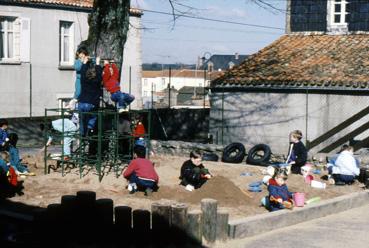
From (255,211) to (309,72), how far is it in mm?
14196

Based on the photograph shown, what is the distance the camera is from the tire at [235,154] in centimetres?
1914

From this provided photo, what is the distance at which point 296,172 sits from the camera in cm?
1556

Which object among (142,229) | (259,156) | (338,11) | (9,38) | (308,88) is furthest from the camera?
(338,11)

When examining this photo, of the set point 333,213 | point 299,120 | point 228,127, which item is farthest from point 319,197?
point 228,127

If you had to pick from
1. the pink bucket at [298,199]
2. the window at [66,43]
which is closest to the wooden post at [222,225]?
the pink bucket at [298,199]

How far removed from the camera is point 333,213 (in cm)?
1234

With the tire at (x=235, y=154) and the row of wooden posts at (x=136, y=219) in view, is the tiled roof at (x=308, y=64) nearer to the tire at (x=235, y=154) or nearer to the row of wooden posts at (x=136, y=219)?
the tire at (x=235, y=154)

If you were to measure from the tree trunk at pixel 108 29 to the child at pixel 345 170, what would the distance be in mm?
5448

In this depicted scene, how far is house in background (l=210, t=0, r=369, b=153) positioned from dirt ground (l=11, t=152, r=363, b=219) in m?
7.90

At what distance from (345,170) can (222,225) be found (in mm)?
5573

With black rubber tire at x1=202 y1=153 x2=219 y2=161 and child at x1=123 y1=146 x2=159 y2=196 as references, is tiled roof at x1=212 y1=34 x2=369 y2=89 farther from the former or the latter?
child at x1=123 y1=146 x2=159 y2=196

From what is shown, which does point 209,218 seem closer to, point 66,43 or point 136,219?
point 136,219

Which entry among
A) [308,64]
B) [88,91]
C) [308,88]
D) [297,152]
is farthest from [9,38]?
[297,152]

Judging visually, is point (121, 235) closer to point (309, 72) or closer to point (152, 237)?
point (152, 237)
